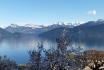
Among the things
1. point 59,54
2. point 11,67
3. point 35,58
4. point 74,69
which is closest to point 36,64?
point 35,58

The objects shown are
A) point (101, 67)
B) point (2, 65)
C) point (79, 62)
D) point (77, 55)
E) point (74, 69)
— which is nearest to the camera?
point (101, 67)

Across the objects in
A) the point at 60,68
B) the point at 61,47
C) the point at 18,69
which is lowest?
the point at 18,69

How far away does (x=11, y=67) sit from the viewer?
581ft

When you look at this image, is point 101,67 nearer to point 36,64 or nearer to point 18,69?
point 36,64

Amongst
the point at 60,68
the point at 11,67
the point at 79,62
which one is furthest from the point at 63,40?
the point at 11,67

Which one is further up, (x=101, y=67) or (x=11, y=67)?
(x=101, y=67)

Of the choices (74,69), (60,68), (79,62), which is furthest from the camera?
(79,62)

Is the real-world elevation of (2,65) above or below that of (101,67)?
below

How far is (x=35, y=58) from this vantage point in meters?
99.2

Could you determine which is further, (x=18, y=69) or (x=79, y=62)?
(x=18, y=69)

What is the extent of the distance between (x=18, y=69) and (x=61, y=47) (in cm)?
11914

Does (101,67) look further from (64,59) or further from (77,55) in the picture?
(77,55)

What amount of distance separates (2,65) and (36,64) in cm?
6512

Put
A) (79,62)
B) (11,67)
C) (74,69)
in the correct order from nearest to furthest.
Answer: (74,69) < (79,62) < (11,67)
